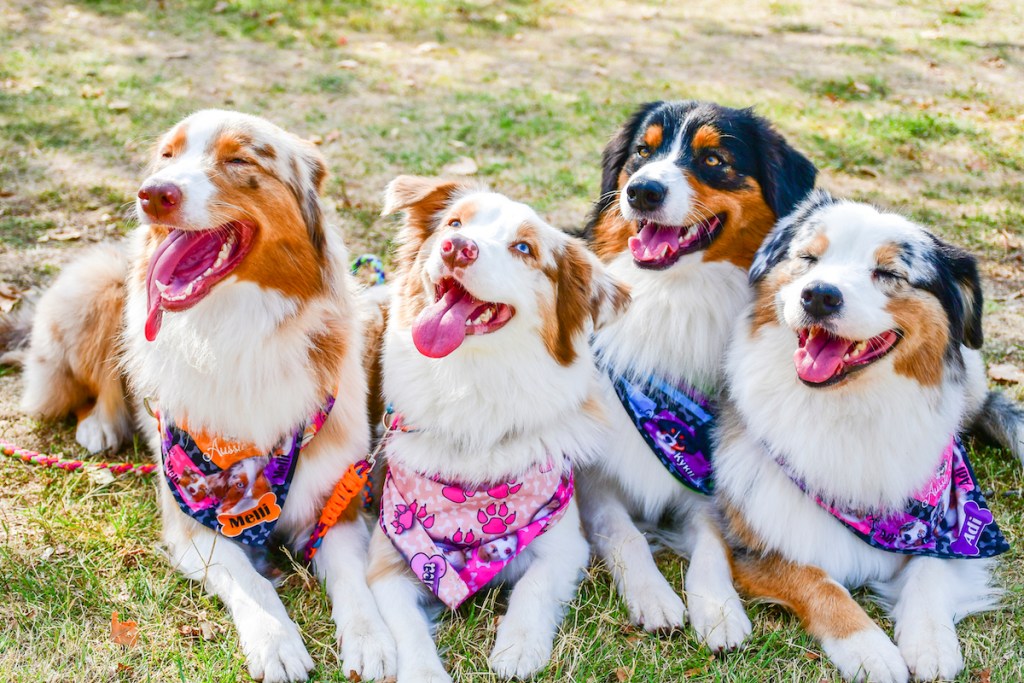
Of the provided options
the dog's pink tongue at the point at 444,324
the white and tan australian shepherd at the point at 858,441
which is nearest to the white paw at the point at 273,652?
the dog's pink tongue at the point at 444,324

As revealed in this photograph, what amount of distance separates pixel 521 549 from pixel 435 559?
331 millimetres

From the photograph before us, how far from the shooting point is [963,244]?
6055 millimetres

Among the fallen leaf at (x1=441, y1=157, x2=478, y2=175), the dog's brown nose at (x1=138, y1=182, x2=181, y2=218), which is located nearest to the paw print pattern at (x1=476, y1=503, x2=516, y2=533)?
the dog's brown nose at (x1=138, y1=182, x2=181, y2=218)

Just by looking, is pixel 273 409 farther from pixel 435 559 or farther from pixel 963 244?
pixel 963 244

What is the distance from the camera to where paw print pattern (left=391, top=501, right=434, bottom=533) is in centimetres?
325

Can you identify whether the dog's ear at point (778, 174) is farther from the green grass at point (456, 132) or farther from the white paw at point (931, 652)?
the white paw at point (931, 652)

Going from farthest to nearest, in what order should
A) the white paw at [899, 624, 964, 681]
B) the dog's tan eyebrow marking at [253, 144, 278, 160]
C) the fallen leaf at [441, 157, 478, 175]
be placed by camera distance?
the fallen leaf at [441, 157, 478, 175] → the dog's tan eyebrow marking at [253, 144, 278, 160] → the white paw at [899, 624, 964, 681]

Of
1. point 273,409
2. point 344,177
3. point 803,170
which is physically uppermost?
point 803,170

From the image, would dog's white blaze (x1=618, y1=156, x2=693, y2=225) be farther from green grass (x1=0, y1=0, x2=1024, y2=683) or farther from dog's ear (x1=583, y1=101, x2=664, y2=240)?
green grass (x1=0, y1=0, x2=1024, y2=683)

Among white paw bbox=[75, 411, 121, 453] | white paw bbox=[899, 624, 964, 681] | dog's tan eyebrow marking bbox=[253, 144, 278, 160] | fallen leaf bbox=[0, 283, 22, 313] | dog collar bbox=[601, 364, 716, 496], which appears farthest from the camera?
fallen leaf bbox=[0, 283, 22, 313]

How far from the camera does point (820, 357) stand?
3029 mm

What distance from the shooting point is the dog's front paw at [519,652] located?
9.46ft

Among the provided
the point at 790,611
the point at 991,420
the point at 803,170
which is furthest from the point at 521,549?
the point at 991,420

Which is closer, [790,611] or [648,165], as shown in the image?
[790,611]
